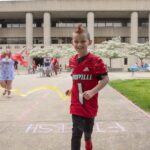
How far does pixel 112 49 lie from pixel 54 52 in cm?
1157

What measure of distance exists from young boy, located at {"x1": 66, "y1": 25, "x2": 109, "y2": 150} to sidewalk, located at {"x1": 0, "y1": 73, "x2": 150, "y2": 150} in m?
1.66

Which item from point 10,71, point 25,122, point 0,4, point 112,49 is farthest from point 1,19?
point 25,122

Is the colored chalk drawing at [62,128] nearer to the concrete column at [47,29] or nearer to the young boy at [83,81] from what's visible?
the young boy at [83,81]

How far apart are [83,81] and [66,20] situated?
91.5 m

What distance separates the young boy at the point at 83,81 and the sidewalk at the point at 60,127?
5.45 ft

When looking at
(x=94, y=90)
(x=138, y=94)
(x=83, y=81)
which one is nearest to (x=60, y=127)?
(x=83, y=81)

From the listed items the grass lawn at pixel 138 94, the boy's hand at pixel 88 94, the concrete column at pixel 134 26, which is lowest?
the grass lawn at pixel 138 94

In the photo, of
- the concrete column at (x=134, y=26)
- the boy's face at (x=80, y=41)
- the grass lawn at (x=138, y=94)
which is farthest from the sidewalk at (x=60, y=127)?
the concrete column at (x=134, y=26)

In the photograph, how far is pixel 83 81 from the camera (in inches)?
218

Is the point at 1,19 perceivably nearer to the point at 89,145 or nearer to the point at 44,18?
the point at 44,18

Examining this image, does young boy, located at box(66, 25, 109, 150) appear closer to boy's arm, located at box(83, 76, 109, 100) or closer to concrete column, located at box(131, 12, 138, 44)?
boy's arm, located at box(83, 76, 109, 100)

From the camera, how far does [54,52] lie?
278 feet

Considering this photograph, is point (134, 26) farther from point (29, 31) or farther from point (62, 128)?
point (62, 128)

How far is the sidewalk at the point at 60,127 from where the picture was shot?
24.1 feet
